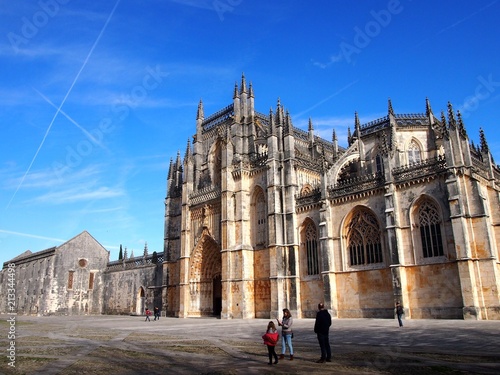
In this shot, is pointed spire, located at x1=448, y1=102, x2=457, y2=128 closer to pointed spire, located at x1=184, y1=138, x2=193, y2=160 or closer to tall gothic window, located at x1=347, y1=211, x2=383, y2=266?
tall gothic window, located at x1=347, y1=211, x2=383, y2=266

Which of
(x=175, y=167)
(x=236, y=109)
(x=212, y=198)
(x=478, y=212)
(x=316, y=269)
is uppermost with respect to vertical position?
(x=236, y=109)

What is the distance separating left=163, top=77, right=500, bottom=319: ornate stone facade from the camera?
24656 millimetres

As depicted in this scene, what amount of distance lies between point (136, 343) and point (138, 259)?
37947mm

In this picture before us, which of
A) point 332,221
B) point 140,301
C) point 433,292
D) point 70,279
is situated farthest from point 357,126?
point 70,279

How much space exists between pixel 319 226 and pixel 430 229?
8.20 m

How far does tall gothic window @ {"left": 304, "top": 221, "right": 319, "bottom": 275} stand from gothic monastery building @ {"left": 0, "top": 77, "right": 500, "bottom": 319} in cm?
12

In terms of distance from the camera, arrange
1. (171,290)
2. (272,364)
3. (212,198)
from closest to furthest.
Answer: (272,364) → (212,198) → (171,290)

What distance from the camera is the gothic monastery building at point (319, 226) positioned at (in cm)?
2477

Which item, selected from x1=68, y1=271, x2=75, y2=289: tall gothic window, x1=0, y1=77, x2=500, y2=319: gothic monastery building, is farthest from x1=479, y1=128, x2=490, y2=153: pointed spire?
x1=68, y1=271, x2=75, y2=289: tall gothic window

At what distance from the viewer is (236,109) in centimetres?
4178

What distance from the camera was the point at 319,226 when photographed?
31469 mm

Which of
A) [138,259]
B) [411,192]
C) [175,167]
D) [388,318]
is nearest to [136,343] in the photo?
[388,318]

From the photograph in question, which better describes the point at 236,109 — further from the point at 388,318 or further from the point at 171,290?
the point at 388,318

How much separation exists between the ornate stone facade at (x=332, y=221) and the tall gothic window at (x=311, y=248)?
3.7 inches
